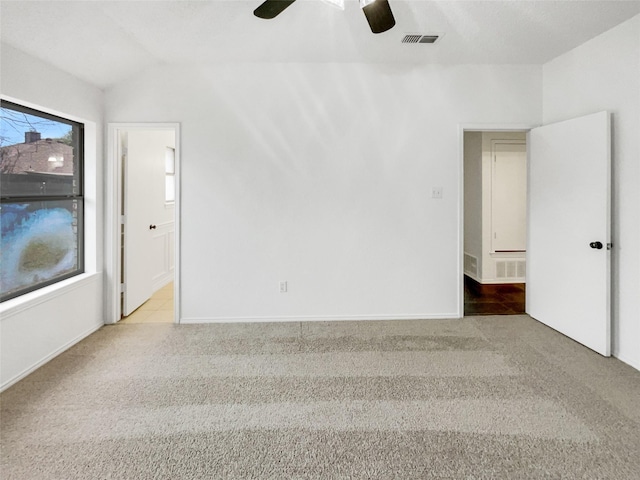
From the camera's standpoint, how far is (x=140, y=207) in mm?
4031

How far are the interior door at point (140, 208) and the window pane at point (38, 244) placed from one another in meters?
0.49

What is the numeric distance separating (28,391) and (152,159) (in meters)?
2.80

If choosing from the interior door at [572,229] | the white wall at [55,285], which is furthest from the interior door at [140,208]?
the interior door at [572,229]

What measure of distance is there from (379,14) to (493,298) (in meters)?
3.68

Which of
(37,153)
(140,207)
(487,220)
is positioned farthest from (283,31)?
(487,220)

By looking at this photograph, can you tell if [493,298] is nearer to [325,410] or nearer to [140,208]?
[325,410]

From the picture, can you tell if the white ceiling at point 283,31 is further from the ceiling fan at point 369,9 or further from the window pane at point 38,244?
the window pane at point 38,244

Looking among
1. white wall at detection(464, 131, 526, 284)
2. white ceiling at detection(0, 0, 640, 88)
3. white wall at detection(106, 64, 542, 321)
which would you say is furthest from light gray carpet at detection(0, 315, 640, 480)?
white ceiling at detection(0, 0, 640, 88)

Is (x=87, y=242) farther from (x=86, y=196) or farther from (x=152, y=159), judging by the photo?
(x=152, y=159)

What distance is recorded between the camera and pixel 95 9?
2430 mm

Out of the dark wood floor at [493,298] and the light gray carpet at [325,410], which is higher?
the dark wood floor at [493,298]

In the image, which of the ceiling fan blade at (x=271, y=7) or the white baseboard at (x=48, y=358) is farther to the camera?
the white baseboard at (x=48, y=358)

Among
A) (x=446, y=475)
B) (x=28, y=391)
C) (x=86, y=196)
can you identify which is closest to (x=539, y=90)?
(x=446, y=475)

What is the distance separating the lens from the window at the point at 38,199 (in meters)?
2.54
